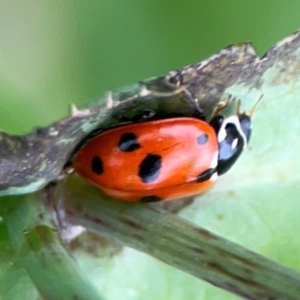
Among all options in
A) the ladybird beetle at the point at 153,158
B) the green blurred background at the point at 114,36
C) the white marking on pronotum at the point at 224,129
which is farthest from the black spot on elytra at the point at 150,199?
the green blurred background at the point at 114,36

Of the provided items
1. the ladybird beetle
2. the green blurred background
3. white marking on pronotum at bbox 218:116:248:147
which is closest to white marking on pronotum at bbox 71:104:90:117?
the ladybird beetle

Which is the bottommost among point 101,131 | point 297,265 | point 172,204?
point 297,265

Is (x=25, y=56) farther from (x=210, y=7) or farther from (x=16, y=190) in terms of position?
(x=16, y=190)

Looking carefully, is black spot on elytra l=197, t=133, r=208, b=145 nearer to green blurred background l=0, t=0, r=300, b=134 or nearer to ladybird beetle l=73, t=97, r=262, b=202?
ladybird beetle l=73, t=97, r=262, b=202

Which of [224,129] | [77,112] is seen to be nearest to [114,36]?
[224,129]

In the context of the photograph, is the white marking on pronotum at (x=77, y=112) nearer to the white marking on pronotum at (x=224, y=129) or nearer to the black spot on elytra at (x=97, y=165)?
the black spot on elytra at (x=97, y=165)

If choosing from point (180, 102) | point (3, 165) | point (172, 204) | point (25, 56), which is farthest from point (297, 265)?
point (25, 56)
